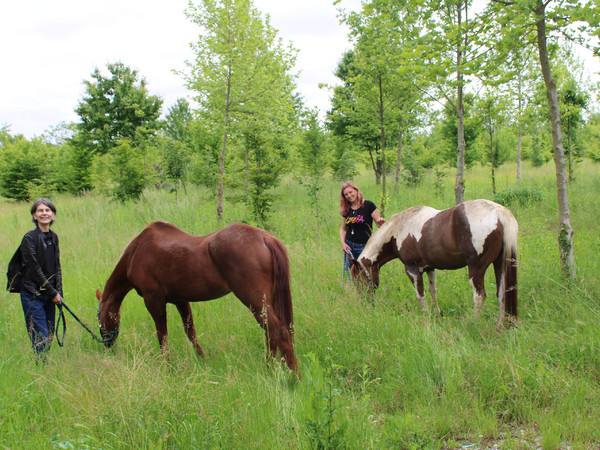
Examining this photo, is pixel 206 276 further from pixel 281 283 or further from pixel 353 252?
pixel 353 252

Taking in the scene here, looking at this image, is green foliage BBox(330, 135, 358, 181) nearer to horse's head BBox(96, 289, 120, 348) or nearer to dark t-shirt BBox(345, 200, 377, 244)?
dark t-shirt BBox(345, 200, 377, 244)

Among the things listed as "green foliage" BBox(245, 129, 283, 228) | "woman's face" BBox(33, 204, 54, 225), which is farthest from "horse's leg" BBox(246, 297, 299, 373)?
"green foliage" BBox(245, 129, 283, 228)

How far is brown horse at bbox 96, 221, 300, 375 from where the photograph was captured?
3.86 meters

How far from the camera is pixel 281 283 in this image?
3.91m

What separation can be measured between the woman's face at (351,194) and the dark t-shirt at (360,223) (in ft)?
0.57

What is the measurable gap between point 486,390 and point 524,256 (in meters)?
Answer: 3.65

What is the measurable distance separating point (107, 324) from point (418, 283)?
3.87 metres

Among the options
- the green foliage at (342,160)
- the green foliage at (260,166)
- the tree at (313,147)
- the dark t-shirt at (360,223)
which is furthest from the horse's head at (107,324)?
the green foliage at (342,160)

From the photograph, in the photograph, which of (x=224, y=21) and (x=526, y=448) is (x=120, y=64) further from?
(x=526, y=448)

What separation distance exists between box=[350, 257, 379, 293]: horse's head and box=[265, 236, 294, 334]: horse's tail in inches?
66.3

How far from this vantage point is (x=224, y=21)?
33.2ft

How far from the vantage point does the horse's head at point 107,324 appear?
451 cm

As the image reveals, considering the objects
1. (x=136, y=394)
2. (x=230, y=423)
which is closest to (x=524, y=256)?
(x=230, y=423)

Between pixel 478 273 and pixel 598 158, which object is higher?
pixel 598 158
